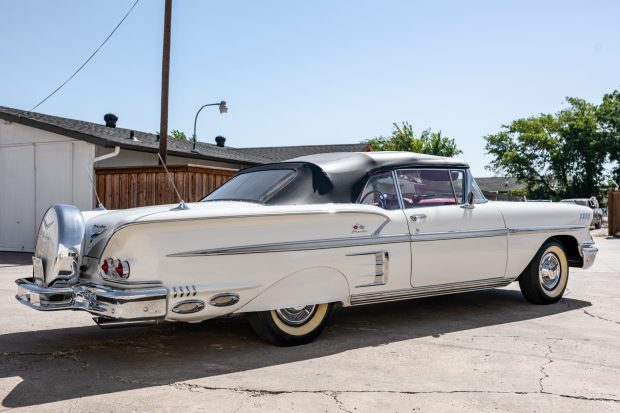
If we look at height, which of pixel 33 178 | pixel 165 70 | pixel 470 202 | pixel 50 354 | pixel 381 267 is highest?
pixel 165 70

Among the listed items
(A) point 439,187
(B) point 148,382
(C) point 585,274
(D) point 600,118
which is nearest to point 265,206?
(B) point 148,382

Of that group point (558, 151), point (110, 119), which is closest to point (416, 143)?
point (558, 151)

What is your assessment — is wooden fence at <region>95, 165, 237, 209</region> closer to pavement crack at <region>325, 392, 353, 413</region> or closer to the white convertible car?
the white convertible car

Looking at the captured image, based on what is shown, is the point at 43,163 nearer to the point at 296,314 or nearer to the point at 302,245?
the point at 296,314

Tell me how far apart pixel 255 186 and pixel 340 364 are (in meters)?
1.77

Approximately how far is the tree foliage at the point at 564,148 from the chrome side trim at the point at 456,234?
4412 cm

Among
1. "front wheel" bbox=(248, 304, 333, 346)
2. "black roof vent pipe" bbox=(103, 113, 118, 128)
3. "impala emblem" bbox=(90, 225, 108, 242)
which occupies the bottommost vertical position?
"front wheel" bbox=(248, 304, 333, 346)

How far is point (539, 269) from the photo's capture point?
679cm

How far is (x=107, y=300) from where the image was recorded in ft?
14.1

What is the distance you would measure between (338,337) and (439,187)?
1.80 metres

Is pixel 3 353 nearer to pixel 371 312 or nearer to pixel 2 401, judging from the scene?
pixel 2 401

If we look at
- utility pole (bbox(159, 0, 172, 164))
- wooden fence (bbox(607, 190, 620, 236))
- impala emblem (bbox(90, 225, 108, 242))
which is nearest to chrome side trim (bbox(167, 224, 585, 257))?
impala emblem (bbox(90, 225, 108, 242))

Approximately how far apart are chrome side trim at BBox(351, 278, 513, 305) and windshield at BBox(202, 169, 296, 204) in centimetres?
110

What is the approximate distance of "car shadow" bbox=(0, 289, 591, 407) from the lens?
13.8 ft
